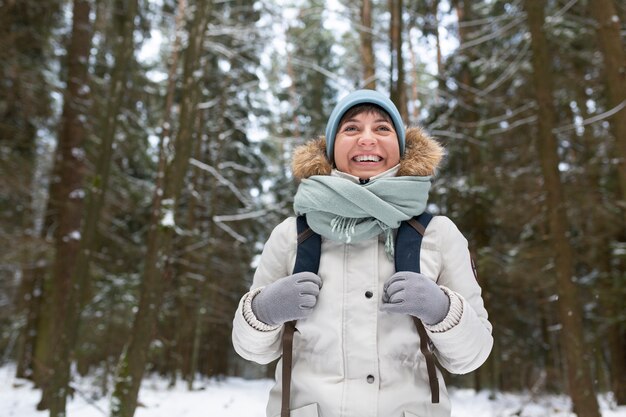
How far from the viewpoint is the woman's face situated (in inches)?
85.6

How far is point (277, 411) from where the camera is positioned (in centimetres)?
188

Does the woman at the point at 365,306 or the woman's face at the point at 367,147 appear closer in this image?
the woman at the point at 365,306

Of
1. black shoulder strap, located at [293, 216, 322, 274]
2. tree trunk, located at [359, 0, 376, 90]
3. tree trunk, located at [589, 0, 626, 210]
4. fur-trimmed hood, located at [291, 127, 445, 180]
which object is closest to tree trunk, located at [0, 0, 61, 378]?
tree trunk, located at [359, 0, 376, 90]

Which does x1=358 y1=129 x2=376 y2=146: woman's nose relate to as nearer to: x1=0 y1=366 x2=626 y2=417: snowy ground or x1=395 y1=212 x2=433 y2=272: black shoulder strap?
x1=395 y1=212 x2=433 y2=272: black shoulder strap

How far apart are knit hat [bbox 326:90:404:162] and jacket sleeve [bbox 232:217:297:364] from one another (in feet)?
1.57

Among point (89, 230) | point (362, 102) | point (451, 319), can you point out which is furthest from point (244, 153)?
point (451, 319)

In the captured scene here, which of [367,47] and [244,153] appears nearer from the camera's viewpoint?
[367,47]

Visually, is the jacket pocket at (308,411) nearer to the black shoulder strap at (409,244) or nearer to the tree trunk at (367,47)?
the black shoulder strap at (409,244)

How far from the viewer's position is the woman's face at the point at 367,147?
2.17m

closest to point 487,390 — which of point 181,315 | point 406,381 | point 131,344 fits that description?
point 181,315

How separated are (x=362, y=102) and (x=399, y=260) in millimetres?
847

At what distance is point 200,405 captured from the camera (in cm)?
1156

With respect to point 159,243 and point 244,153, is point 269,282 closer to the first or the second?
point 159,243

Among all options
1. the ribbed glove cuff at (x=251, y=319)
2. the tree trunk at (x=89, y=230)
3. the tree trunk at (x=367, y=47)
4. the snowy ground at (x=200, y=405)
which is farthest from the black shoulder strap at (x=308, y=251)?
the tree trunk at (x=367, y=47)
